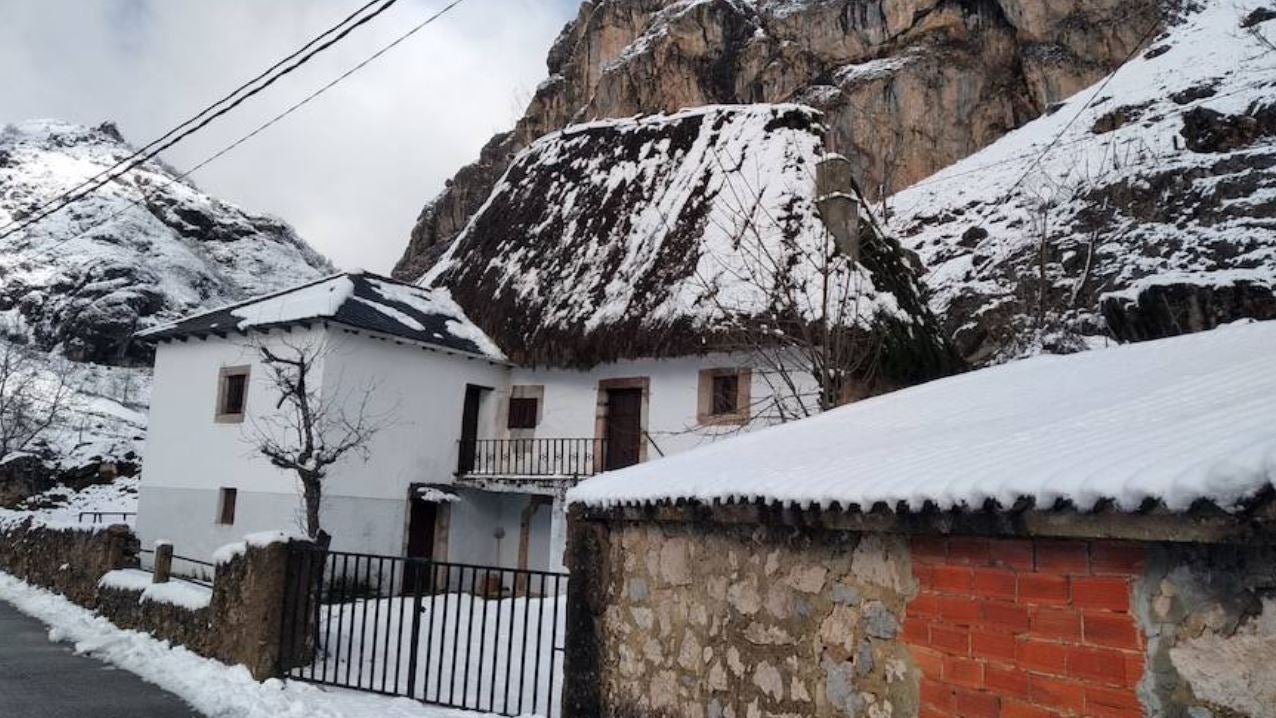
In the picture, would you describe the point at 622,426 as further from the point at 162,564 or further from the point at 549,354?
the point at 162,564

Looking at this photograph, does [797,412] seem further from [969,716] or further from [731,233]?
[969,716]

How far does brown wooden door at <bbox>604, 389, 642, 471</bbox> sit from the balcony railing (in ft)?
0.67

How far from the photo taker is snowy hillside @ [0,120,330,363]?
42562 millimetres

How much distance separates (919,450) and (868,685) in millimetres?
1022

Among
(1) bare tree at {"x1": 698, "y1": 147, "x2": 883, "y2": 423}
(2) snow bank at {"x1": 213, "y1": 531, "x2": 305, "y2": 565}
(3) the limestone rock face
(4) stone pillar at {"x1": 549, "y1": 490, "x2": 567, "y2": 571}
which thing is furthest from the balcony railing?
(3) the limestone rock face

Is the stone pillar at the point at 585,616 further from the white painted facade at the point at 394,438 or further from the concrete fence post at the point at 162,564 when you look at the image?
the white painted facade at the point at 394,438

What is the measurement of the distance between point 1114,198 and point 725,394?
67.9 ft

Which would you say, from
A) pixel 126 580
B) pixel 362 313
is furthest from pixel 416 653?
pixel 362 313

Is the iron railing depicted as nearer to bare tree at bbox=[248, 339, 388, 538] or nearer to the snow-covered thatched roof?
bare tree at bbox=[248, 339, 388, 538]

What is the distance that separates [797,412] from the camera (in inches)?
524

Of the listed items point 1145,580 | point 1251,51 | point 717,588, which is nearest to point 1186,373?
point 1145,580

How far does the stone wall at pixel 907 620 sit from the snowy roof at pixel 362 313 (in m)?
10.6

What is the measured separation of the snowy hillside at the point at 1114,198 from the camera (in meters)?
23.9

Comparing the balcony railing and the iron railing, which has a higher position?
the balcony railing
